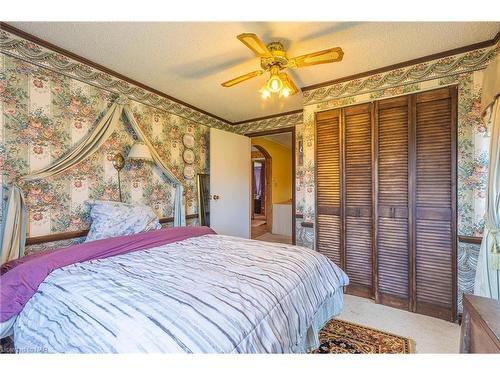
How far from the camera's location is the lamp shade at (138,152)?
8.32 feet

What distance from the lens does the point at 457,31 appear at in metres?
1.83

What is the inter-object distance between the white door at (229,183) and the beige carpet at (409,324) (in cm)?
211

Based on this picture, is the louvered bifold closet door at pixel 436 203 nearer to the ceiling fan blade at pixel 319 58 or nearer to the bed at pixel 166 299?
the bed at pixel 166 299

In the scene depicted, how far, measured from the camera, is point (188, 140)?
337 cm

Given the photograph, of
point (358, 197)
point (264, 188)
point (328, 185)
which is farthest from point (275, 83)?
point (264, 188)

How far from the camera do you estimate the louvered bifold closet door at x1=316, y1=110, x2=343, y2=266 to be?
107 inches

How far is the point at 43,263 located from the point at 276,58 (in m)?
2.10

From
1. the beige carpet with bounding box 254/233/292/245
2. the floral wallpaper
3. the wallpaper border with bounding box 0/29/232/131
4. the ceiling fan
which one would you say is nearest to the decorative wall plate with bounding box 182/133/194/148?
the wallpaper border with bounding box 0/29/232/131

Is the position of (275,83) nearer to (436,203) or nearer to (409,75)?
(409,75)

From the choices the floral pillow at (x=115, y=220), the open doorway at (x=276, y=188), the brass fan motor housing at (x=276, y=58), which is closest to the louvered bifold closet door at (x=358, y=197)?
the brass fan motor housing at (x=276, y=58)

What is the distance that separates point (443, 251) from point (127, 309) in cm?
268

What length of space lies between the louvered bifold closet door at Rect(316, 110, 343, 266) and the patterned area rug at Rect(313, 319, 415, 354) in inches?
32.3

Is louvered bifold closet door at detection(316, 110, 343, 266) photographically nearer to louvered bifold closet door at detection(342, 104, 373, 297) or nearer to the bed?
louvered bifold closet door at detection(342, 104, 373, 297)
